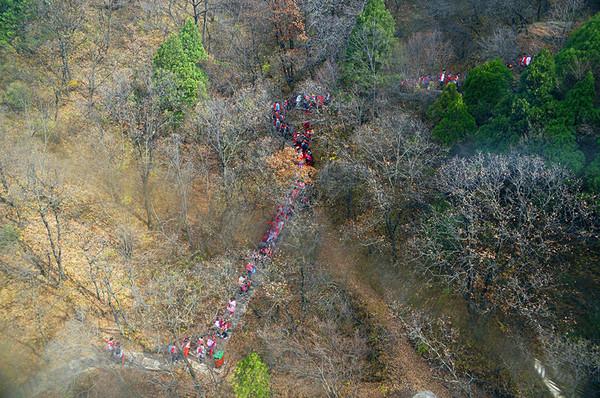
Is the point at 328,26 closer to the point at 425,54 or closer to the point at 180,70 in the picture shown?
the point at 425,54

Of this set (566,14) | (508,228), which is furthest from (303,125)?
(566,14)

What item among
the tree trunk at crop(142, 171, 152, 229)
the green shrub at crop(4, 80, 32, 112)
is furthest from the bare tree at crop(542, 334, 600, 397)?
the green shrub at crop(4, 80, 32, 112)

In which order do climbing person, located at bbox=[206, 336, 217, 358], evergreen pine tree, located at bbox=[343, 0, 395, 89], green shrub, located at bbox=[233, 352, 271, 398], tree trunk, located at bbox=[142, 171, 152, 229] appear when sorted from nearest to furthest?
green shrub, located at bbox=[233, 352, 271, 398] < climbing person, located at bbox=[206, 336, 217, 358] < tree trunk, located at bbox=[142, 171, 152, 229] < evergreen pine tree, located at bbox=[343, 0, 395, 89]

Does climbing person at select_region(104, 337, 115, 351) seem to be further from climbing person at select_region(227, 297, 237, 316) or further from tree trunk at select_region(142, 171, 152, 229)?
tree trunk at select_region(142, 171, 152, 229)

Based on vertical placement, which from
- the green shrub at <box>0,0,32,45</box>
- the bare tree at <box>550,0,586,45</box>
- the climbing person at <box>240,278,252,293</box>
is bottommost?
the climbing person at <box>240,278,252,293</box>

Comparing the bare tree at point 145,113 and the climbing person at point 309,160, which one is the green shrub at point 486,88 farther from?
the bare tree at point 145,113

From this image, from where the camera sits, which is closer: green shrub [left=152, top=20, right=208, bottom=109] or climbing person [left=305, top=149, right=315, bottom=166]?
green shrub [left=152, top=20, right=208, bottom=109]

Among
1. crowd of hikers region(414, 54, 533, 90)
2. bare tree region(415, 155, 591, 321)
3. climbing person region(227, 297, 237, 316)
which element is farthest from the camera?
crowd of hikers region(414, 54, 533, 90)
